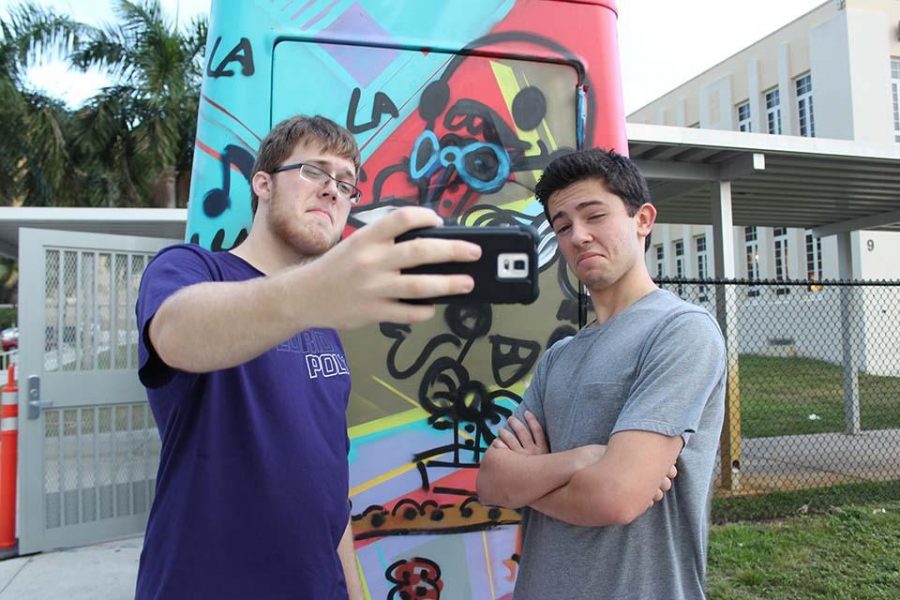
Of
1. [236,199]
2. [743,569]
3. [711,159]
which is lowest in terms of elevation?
[743,569]

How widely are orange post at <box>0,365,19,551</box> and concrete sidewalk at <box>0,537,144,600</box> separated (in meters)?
0.26

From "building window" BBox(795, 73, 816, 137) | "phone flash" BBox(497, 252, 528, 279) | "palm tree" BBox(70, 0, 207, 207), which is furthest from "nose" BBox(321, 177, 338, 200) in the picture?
"building window" BBox(795, 73, 816, 137)

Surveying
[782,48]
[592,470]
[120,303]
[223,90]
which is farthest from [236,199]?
[782,48]

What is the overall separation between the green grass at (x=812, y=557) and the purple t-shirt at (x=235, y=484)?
3.81m

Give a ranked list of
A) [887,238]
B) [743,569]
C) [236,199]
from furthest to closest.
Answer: [887,238]
[743,569]
[236,199]

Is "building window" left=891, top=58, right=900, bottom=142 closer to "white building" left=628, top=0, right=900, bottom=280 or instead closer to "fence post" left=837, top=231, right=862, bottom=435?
"white building" left=628, top=0, right=900, bottom=280

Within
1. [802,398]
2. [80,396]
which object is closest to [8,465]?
[80,396]

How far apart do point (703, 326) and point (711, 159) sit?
6.06 metres

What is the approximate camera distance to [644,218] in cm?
167

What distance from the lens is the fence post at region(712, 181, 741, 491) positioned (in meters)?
6.28

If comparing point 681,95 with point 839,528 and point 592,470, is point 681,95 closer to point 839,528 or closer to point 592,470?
point 839,528

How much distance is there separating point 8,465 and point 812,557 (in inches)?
250

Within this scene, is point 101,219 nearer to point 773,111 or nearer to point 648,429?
point 648,429

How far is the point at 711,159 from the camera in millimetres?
6895
